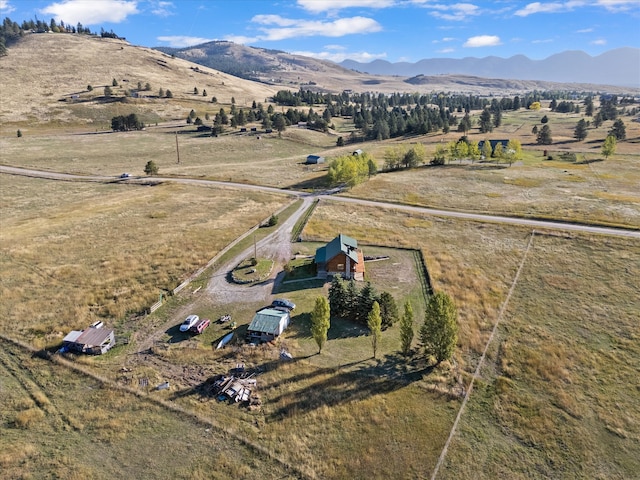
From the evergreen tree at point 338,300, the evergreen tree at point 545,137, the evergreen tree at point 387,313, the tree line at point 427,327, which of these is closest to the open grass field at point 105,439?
the tree line at point 427,327

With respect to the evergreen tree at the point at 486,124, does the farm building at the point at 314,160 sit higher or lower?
lower

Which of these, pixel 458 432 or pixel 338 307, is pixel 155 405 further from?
pixel 458 432

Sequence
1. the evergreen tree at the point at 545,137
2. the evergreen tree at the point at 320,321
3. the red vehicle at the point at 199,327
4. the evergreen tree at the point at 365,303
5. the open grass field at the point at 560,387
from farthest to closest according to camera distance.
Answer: the evergreen tree at the point at 545,137 → the evergreen tree at the point at 365,303 → the red vehicle at the point at 199,327 → the evergreen tree at the point at 320,321 → the open grass field at the point at 560,387

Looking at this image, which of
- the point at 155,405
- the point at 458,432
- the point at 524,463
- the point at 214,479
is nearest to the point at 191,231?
the point at 155,405

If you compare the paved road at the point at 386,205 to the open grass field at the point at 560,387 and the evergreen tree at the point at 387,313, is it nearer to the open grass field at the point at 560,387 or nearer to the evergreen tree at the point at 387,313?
the open grass field at the point at 560,387

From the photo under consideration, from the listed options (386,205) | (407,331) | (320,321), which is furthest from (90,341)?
(386,205)

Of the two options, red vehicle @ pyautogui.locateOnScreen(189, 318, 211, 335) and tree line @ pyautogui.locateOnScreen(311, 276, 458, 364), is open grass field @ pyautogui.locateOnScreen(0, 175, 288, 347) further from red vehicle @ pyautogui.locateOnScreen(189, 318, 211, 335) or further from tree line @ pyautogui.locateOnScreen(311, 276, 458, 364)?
tree line @ pyautogui.locateOnScreen(311, 276, 458, 364)

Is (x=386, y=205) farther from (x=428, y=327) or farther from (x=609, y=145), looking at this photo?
(x=609, y=145)
